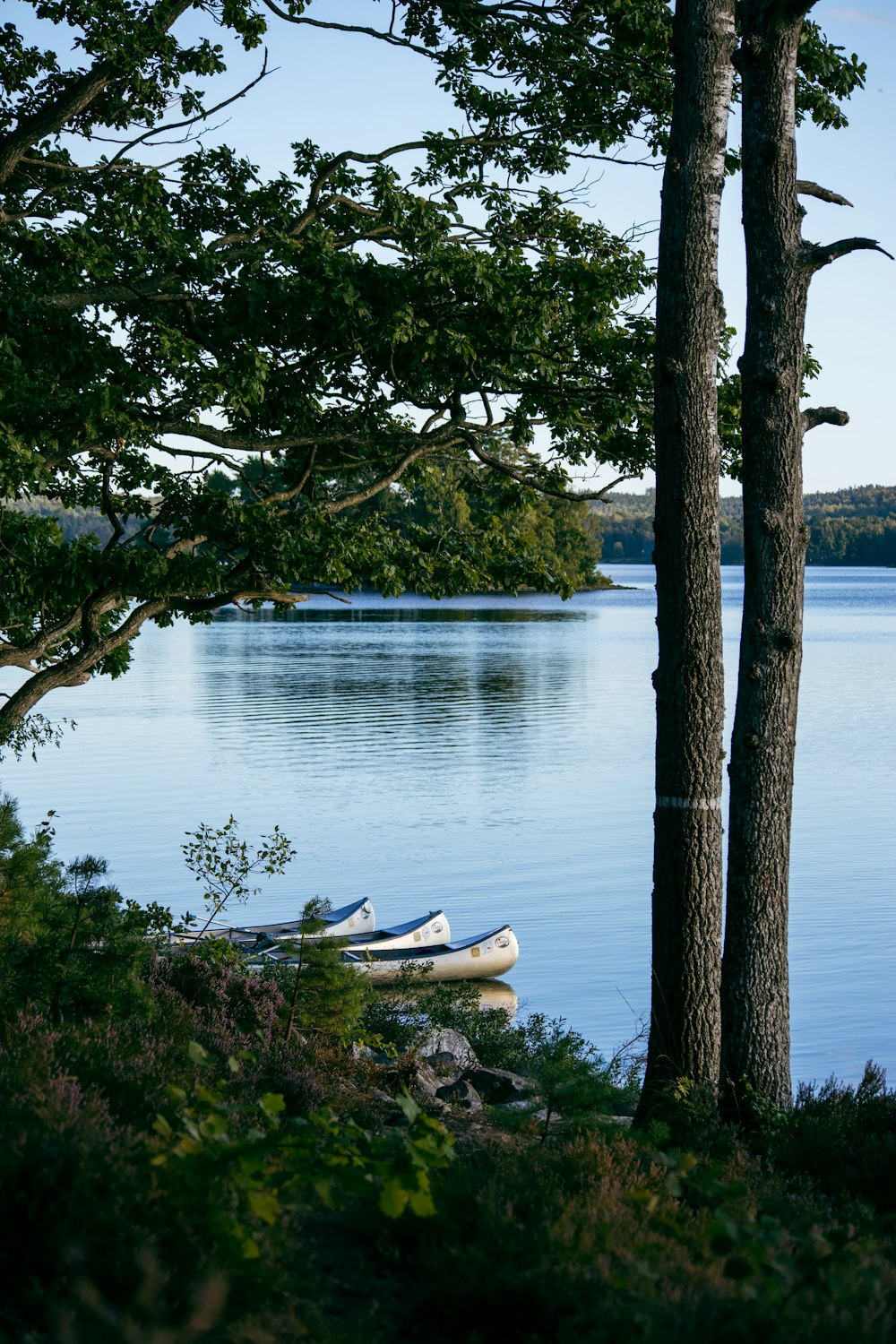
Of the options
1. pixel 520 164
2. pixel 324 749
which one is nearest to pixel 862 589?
pixel 324 749

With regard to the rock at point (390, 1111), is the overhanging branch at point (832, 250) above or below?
above

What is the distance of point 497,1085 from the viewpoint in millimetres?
9328

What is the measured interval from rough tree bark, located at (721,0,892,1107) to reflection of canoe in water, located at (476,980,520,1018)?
7795 mm

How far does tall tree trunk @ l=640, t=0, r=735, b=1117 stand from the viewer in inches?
288

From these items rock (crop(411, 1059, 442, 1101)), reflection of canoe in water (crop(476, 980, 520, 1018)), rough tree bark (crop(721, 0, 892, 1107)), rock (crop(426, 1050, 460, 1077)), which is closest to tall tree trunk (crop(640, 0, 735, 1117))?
rough tree bark (crop(721, 0, 892, 1107))

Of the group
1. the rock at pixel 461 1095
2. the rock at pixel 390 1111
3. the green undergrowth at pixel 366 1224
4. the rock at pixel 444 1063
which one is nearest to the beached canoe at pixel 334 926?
the rock at pixel 444 1063

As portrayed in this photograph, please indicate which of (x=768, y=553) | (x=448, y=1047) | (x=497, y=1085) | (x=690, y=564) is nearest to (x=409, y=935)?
(x=448, y=1047)

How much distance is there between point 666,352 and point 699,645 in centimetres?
174

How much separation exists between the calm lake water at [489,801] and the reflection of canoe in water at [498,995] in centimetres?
23

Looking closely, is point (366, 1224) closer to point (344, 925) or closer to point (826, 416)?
point (826, 416)

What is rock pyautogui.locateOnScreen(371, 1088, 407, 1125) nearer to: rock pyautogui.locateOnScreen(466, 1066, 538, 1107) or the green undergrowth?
the green undergrowth

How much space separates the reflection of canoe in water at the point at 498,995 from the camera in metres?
15.0

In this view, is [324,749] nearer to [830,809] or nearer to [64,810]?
[64,810]

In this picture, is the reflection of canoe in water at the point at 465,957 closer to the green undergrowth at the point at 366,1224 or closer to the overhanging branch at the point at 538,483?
the overhanging branch at the point at 538,483
